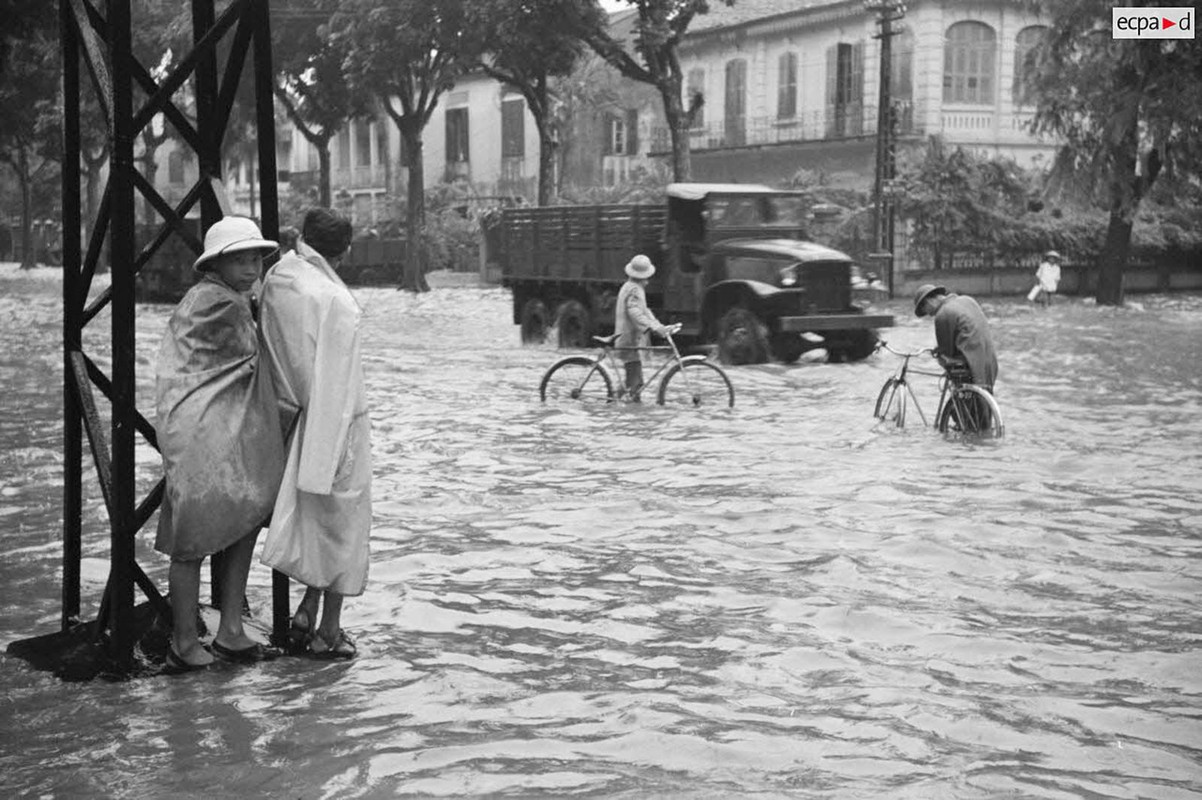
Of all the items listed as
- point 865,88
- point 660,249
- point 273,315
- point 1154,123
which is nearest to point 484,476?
point 273,315

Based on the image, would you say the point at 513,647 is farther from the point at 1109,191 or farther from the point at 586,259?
the point at 1109,191

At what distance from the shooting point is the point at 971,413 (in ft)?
47.7

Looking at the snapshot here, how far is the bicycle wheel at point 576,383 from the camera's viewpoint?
1756 centimetres

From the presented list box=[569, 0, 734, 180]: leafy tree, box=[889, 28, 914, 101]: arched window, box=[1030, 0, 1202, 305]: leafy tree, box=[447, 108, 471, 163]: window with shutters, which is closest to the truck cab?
box=[569, 0, 734, 180]: leafy tree

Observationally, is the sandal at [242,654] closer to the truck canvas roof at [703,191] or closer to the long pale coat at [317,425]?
the long pale coat at [317,425]

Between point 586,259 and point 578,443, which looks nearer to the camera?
point 578,443

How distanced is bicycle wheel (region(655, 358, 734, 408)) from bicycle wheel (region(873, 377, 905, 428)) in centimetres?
161

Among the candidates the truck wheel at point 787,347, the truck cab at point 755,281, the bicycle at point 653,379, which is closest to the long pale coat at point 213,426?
the bicycle at point 653,379

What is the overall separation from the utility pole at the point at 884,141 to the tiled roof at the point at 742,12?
14.0m

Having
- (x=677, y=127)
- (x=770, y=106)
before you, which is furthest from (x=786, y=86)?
(x=677, y=127)

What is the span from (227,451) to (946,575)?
13.5ft

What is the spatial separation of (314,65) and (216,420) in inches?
1622

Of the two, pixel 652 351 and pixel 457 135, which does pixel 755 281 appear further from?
pixel 457 135

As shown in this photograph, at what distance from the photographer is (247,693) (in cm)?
643
